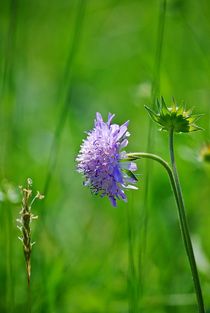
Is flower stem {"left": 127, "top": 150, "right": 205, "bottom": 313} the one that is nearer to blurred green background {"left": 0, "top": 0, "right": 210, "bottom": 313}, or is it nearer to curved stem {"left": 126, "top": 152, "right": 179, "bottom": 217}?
curved stem {"left": 126, "top": 152, "right": 179, "bottom": 217}

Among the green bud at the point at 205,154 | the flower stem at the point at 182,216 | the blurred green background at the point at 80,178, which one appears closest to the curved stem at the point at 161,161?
the flower stem at the point at 182,216

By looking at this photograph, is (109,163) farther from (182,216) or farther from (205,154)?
(205,154)

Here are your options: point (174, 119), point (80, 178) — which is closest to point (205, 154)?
point (174, 119)

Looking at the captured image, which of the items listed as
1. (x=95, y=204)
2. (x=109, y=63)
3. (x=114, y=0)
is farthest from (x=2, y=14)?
(x=95, y=204)

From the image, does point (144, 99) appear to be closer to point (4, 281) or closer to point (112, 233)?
point (112, 233)

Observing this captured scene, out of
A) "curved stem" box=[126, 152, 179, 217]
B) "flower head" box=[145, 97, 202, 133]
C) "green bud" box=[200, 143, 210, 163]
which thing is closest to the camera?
"curved stem" box=[126, 152, 179, 217]

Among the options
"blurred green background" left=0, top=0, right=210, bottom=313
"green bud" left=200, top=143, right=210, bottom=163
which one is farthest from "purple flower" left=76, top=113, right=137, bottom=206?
"green bud" left=200, top=143, right=210, bottom=163
